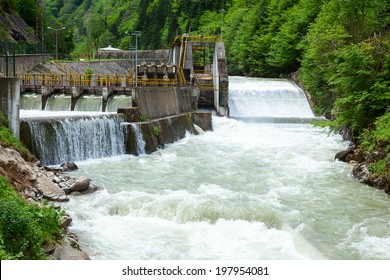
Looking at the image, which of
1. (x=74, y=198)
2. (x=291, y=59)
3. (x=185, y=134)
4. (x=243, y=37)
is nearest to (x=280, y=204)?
(x=74, y=198)

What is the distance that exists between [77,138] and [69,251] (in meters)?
10.4

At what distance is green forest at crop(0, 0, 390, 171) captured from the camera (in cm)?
1873

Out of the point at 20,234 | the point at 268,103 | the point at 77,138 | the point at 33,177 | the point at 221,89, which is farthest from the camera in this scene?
the point at 268,103

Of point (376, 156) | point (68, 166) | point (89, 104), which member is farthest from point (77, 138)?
point (376, 156)

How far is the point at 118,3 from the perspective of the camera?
140375 mm

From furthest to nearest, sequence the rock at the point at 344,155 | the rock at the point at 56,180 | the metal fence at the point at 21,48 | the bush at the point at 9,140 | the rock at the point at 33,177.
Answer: the metal fence at the point at 21,48 → the rock at the point at 344,155 → the bush at the point at 9,140 → the rock at the point at 56,180 → the rock at the point at 33,177

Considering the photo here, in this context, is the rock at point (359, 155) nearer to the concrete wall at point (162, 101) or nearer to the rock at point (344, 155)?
the rock at point (344, 155)

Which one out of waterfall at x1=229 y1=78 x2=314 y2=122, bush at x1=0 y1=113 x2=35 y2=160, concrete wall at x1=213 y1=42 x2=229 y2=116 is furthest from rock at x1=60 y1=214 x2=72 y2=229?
waterfall at x1=229 y1=78 x2=314 y2=122

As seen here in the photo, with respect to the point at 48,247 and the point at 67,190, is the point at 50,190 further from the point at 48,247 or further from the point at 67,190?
the point at 48,247

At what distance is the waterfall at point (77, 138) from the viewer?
1797 centimetres

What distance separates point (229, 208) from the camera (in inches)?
512

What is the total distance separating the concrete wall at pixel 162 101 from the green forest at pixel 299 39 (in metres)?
8.98

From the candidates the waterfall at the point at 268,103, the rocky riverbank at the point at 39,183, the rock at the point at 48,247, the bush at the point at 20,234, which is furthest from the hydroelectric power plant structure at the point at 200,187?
the waterfall at the point at 268,103

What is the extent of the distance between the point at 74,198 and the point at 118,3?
444ft
